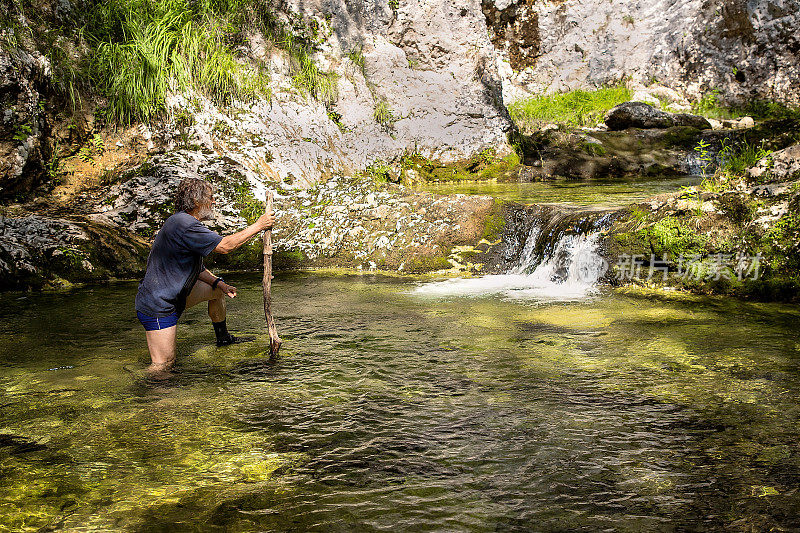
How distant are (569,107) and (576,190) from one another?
9987 mm

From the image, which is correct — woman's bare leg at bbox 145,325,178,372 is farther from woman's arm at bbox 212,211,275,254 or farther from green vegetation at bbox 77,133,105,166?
green vegetation at bbox 77,133,105,166

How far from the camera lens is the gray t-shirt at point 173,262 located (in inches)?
173

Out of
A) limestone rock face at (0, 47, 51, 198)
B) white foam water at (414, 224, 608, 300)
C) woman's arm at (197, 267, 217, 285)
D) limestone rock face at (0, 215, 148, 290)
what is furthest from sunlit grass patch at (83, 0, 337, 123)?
woman's arm at (197, 267, 217, 285)

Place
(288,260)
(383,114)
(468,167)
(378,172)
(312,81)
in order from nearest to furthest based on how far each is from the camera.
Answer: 1. (288,260)
2. (312,81)
3. (378,172)
4. (383,114)
5. (468,167)

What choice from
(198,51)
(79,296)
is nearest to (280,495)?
(79,296)

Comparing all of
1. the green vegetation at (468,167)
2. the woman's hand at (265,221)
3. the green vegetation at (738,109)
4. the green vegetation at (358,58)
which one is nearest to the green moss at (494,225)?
the woman's hand at (265,221)

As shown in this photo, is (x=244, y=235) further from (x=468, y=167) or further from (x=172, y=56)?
(x=468, y=167)

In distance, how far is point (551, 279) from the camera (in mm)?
7504

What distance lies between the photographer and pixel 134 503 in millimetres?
2695

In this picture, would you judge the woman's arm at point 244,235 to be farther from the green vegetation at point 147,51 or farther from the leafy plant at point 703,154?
the green vegetation at point 147,51

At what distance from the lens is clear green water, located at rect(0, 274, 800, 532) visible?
2.62 meters

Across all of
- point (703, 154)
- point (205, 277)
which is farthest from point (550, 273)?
point (205, 277)

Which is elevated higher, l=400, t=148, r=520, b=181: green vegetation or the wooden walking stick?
l=400, t=148, r=520, b=181: green vegetation

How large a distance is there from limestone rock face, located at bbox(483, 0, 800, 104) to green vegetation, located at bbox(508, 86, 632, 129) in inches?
43.3
